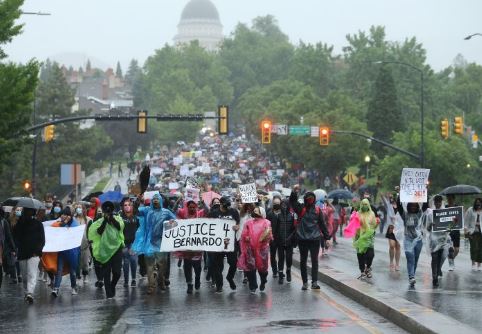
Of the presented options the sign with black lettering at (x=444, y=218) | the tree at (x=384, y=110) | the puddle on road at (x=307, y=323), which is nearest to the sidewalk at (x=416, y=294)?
the puddle on road at (x=307, y=323)

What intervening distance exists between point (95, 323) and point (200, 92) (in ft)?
528

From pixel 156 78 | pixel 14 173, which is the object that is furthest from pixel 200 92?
pixel 14 173

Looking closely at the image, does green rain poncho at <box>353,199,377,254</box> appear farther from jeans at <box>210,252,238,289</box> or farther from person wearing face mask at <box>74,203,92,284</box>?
person wearing face mask at <box>74,203,92,284</box>

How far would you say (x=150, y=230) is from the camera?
1922 cm

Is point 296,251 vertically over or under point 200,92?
under

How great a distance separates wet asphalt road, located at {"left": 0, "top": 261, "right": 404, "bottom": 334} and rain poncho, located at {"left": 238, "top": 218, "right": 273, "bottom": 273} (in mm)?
476

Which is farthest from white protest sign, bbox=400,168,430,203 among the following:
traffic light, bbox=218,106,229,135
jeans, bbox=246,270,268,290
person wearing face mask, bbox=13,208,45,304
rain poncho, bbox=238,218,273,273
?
traffic light, bbox=218,106,229,135

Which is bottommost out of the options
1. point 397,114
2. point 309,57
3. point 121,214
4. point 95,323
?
point 95,323

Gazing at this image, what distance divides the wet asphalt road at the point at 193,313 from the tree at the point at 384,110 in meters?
88.9

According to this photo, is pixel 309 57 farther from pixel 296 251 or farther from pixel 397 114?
pixel 296 251

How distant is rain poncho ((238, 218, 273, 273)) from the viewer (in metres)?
18.9

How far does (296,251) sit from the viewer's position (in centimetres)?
2997

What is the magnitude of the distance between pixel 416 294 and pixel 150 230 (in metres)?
4.45

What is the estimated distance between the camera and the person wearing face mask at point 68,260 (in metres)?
19.4
